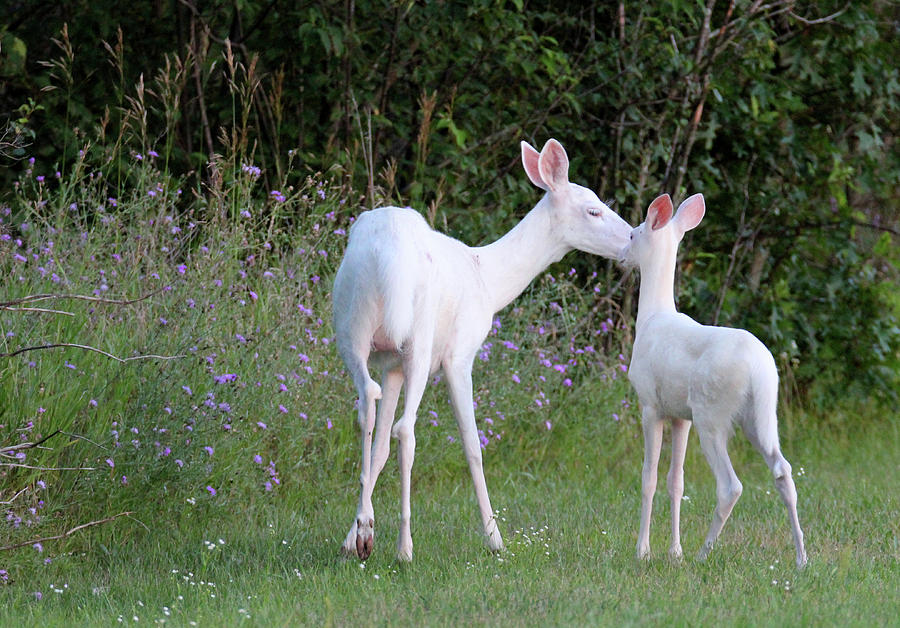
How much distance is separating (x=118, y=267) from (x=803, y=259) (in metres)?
6.23

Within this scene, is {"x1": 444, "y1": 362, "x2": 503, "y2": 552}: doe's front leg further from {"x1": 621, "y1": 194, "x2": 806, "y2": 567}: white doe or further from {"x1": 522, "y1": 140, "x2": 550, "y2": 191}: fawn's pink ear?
{"x1": 522, "y1": 140, "x2": 550, "y2": 191}: fawn's pink ear

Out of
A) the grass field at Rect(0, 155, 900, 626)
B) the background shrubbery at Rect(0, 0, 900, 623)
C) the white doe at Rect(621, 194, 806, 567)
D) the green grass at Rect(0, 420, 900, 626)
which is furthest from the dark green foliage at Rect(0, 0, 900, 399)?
the white doe at Rect(621, 194, 806, 567)

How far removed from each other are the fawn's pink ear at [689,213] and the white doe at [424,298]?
32cm

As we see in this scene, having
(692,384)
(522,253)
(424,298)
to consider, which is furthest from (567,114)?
(692,384)

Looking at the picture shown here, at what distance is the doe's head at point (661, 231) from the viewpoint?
18.3 feet

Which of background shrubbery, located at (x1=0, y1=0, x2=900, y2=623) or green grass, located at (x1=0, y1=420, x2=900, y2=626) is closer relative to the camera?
green grass, located at (x1=0, y1=420, x2=900, y2=626)

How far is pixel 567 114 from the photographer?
9930 millimetres

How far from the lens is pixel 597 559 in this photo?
17.7 feet

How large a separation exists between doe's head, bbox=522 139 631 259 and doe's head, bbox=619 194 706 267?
193mm

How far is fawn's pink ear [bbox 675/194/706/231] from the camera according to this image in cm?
570

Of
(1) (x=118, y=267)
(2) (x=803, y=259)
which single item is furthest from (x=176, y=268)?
(2) (x=803, y=259)

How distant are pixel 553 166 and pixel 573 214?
255 millimetres

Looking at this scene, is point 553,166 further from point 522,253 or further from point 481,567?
point 481,567

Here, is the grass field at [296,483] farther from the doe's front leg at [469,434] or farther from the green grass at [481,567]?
the doe's front leg at [469,434]
